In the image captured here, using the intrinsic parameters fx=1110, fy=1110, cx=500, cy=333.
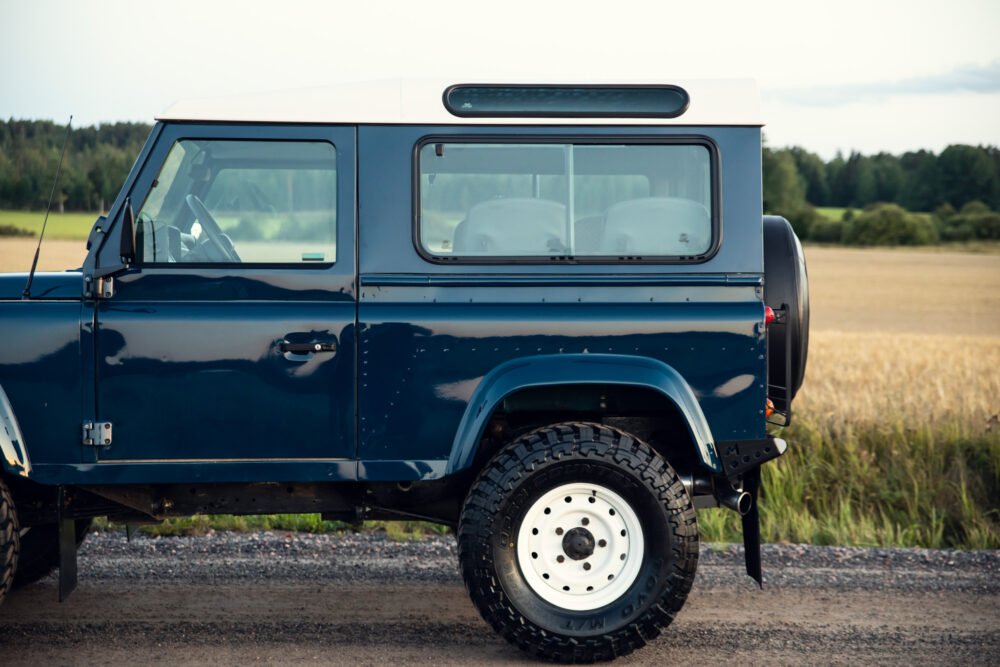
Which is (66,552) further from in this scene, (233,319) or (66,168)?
(66,168)

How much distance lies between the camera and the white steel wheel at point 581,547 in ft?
15.2

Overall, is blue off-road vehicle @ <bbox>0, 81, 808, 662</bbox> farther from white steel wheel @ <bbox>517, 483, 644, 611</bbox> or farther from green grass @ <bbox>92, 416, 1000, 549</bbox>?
green grass @ <bbox>92, 416, 1000, 549</bbox>

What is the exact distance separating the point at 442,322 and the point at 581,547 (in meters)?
1.10

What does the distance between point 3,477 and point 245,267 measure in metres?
1.35

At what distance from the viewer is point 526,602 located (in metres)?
4.59

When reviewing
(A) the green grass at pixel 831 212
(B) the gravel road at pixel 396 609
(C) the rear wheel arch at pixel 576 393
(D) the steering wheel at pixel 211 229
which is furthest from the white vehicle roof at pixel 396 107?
(A) the green grass at pixel 831 212

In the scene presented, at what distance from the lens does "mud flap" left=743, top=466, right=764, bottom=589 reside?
4.84 metres

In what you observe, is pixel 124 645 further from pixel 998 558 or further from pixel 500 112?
pixel 998 558

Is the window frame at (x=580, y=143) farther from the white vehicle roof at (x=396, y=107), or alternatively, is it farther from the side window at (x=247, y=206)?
the side window at (x=247, y=206)

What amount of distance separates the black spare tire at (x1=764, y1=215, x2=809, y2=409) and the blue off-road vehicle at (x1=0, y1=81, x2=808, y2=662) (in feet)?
0.44

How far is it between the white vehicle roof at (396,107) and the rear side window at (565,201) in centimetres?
11

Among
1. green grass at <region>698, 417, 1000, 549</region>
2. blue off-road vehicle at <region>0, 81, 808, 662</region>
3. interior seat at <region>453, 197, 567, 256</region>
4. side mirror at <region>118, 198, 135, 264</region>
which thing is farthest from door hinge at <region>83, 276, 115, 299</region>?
green grass at <region>698, 417, 1000, 549</region>

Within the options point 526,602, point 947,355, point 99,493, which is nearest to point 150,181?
point 99,493

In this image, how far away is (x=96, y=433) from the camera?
4449 mm
